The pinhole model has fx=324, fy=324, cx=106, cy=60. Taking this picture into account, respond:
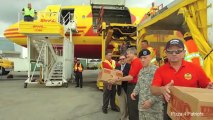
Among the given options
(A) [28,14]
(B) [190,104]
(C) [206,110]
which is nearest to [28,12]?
(A) [28,14]

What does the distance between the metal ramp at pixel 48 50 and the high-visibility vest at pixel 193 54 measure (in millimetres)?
10714

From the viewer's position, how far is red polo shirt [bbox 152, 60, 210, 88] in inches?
130

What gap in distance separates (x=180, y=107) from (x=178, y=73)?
598mm

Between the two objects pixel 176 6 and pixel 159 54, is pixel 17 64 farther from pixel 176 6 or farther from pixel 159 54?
pixel 176 6

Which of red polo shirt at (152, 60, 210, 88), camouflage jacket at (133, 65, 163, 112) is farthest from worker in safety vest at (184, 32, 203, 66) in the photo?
red polo shirt at (152, 60, 210, 88)

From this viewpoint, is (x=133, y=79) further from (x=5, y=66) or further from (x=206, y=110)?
(x=5, y=66)

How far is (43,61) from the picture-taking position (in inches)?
666

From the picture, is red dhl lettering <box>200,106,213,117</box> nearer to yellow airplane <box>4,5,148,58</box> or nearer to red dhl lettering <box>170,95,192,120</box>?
red dhl lettering <box>170,95,192,120</box>

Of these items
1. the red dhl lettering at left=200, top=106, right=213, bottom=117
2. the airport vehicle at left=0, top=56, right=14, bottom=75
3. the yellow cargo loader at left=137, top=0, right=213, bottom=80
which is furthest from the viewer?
the airport vehicle at left=0, top=56, right=14, bottom=75

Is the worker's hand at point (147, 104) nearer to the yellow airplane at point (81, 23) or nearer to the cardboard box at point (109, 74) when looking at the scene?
the cardboard box at point (109, 74)

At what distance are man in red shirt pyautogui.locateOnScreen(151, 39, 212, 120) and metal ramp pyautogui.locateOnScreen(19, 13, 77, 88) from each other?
12215mm

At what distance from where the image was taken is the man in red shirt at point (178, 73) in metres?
3.29

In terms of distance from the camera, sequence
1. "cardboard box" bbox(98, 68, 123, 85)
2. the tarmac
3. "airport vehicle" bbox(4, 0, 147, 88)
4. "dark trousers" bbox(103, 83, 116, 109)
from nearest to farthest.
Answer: "cardboard box" bbox(98, 68, 123, 85)
the tarmac
"dark trousers" bbox(103, 83, 116, 109)
"airport vehicle" bbox(4, 0, 147, 88)

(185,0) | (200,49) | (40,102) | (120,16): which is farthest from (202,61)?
(120,16)
